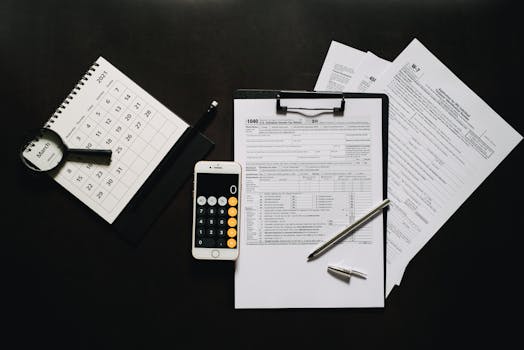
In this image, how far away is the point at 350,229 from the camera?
769 millimetres

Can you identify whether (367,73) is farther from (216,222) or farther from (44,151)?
(44,151)

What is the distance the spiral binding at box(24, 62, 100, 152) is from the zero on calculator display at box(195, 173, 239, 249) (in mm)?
262

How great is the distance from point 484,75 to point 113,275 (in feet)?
2.48

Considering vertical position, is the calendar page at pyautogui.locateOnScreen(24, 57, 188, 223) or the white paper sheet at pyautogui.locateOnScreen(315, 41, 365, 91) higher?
the white paper sheet at pyautogui.locateOnScreen(315, 41, 365, 91)

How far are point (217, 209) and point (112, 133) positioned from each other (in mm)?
229

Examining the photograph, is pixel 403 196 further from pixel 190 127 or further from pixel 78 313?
pixel 78 313

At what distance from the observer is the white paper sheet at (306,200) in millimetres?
764

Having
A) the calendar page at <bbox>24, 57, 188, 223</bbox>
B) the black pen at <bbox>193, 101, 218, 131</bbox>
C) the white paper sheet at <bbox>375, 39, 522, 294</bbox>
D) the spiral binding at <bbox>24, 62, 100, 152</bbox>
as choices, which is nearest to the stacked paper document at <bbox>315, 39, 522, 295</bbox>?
the white paper sheet at <bbox>375, 39, 522, 294</bbox>

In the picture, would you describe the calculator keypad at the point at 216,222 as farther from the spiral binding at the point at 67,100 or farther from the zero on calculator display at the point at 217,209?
the spiral binding at the point at 67,100

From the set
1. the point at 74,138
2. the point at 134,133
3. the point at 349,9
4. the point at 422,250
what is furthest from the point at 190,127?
the point at 422,250

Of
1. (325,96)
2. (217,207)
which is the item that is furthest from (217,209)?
(325,96)

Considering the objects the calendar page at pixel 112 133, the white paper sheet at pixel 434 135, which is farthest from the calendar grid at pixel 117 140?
the white paper sheet at pixel 434 135

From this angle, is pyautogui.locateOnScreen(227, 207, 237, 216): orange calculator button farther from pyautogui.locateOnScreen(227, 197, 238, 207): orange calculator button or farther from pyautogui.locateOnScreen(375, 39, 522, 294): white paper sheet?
pyautogui.locateOnScreen(375, 39, 522, 294): white paper sheet

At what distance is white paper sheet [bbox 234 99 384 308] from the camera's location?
76cm
